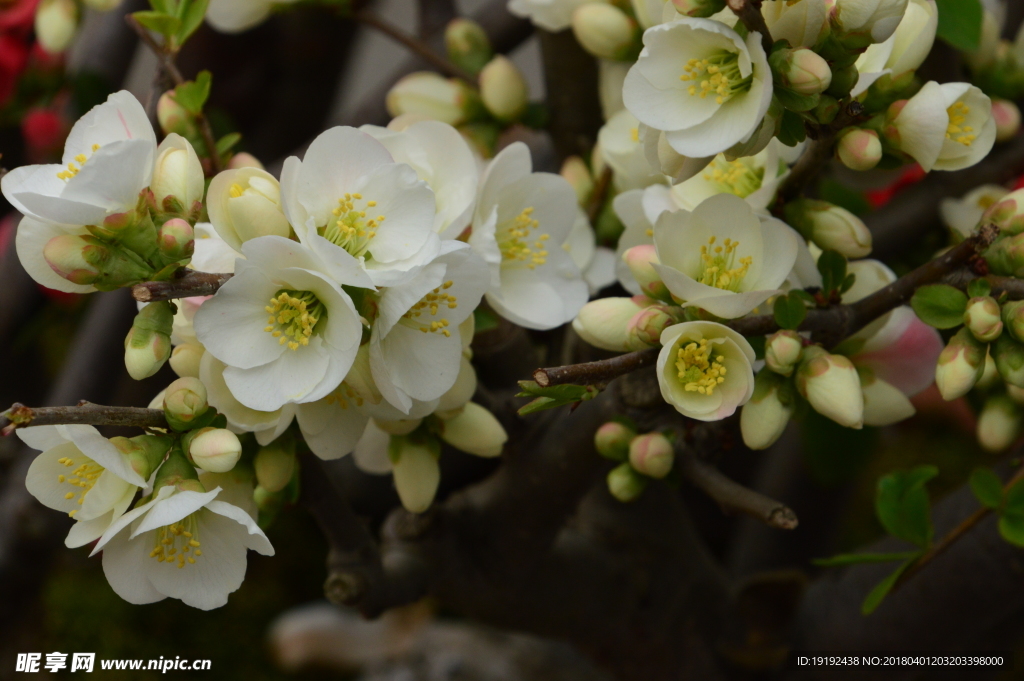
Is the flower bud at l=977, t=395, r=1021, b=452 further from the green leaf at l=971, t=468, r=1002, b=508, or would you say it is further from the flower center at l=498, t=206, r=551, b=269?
the flower center at l=498, t=206, r=551, b=269

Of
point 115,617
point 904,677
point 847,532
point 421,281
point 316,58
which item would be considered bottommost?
point 115,617

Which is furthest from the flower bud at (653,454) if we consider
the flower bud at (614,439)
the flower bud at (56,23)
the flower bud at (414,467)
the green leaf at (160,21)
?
the flower bud at (56,23)

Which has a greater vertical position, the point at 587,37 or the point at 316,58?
the point at 587,37

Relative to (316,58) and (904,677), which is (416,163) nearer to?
(904,677)

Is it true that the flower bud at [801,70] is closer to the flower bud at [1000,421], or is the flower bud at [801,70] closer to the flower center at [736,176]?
the flower center at [736,176]

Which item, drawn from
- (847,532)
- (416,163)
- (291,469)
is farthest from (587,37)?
(847,532)

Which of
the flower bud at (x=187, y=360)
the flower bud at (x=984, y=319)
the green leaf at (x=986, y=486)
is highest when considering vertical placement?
the flower bud at (x=984, y=319)
